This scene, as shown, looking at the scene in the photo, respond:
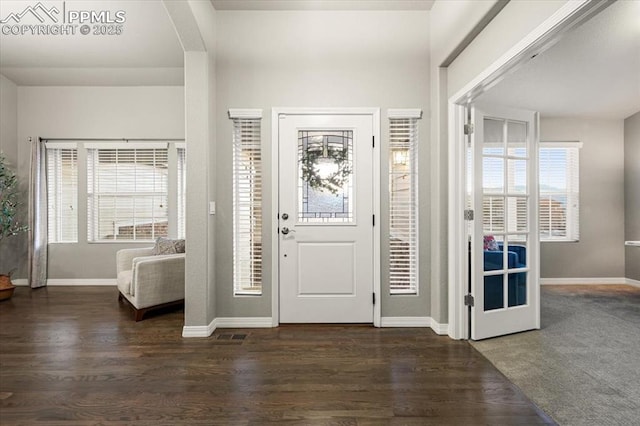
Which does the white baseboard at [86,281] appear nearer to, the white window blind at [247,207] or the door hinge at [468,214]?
the white window blind at [247,207]

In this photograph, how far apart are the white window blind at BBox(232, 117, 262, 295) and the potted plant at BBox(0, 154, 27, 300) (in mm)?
3461

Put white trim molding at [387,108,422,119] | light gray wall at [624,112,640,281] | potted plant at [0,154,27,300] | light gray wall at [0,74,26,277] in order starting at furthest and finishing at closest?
light gray wall at [624,112,640,281]
light gray wall at [0,74,26,277]
potted plant at [0,154,27,300]
white trim molding at [387,108,422,119]

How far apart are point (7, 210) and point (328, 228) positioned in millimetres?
4483

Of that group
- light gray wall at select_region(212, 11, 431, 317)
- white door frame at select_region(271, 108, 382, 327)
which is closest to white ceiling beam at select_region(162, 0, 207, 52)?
light gray wall at select_region(212, 11, 431, 317)

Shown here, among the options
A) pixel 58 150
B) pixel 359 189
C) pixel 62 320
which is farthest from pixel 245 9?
pixel 58 150

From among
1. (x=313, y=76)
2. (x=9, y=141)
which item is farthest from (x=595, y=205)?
(x=9, y=141)

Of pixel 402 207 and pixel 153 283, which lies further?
pixel 153 283

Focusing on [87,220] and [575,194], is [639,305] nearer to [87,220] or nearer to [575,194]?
[575,194]

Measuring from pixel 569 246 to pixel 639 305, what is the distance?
Result: 1.38 meters

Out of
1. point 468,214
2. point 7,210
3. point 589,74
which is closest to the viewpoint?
point 468,214

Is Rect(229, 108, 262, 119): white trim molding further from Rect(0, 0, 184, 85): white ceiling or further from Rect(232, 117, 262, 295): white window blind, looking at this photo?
Rect(0, 0, 184, 85): white ceiling

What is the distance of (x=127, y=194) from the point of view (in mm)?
4988

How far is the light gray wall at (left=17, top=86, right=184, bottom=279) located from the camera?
4.85 meters

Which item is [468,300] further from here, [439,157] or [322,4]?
[322,4]
